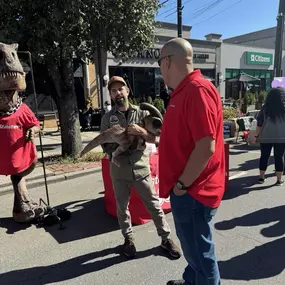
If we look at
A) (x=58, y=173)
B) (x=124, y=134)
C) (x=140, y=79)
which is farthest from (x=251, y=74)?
(x=124, y=134)

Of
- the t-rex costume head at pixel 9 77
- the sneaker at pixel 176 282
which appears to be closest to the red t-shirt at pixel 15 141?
the t-rex costume head at pixel 9 77

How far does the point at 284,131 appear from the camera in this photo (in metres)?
4.72

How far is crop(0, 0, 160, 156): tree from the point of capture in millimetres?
4977

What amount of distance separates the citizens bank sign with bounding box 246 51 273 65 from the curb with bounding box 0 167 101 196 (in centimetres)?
2206

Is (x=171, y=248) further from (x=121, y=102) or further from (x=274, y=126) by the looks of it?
(x=274, y=126)

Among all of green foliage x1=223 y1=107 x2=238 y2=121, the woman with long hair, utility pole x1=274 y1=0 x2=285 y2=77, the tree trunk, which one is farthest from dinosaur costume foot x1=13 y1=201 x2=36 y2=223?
utility pole x1=274 y1=0 x2=285 y2=77

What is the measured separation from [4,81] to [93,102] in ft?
37.6

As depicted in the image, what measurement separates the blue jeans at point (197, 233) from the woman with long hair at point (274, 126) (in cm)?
336

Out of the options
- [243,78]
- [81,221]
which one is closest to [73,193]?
[81,221]

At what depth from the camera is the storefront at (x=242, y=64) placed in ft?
73.8

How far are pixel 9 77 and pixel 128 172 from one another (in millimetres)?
1872

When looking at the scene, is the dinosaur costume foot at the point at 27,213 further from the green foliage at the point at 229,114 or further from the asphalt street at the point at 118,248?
the green foliage at the point at 229,114

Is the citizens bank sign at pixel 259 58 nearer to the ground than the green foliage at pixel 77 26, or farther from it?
farther from it

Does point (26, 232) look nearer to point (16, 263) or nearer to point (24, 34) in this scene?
point (16, 263)
